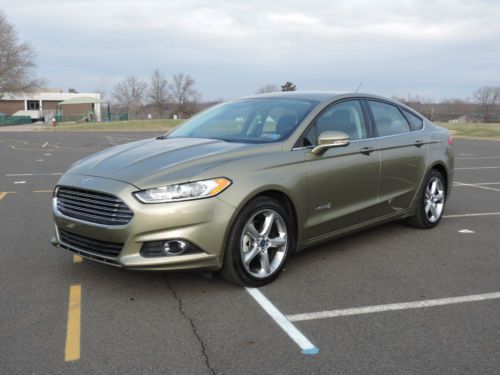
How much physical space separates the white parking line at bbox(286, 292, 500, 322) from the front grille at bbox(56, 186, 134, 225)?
1.44 metres

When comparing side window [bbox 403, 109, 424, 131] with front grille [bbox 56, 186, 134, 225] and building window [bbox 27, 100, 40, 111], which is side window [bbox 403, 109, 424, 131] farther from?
building window [bbox 27, 100, 40, 111]

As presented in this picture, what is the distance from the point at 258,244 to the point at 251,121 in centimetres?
144

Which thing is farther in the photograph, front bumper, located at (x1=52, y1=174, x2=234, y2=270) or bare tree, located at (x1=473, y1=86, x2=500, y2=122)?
bare tree, located at (x1=473, y1=86, x2=500, y2=122)

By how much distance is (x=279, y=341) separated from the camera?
3.28 meters

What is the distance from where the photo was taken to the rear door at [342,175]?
4.61 metres

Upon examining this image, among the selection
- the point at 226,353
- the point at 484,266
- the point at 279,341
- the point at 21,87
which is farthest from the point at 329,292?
the point at 21,87

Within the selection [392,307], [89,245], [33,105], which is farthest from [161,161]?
[33,105]

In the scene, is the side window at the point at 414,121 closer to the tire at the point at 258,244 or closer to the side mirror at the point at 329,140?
the side mirror at the point at 329,140

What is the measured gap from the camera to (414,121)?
620 centimetres

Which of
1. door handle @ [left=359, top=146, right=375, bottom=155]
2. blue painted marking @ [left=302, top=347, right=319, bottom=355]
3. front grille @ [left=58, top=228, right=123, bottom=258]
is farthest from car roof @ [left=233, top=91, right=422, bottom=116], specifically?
blue painted marking @ [left=302, top=347, right=319, bottom=355]

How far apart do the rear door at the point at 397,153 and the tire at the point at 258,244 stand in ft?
5.09

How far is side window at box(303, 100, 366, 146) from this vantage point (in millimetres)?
4733

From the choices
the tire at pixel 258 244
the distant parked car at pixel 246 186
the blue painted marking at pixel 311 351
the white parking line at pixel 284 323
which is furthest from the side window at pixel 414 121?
the blue painted marking at pixel 311 351

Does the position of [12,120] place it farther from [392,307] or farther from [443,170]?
[392,307]
